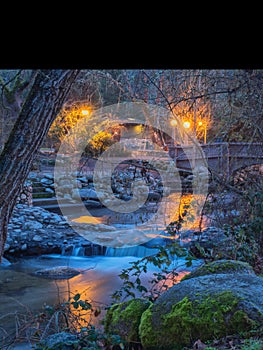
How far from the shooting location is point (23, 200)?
14625 millimetres

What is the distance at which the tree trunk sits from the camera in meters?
2.99

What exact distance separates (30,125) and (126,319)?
2.21 meters

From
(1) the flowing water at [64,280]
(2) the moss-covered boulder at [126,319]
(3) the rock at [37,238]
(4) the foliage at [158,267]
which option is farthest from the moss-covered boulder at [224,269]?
(3) the rock at [37,238]

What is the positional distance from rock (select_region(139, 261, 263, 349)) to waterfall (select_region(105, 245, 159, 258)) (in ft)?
22.2

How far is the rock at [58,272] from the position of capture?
28.1 ft

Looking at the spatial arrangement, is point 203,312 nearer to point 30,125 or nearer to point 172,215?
point 30,125

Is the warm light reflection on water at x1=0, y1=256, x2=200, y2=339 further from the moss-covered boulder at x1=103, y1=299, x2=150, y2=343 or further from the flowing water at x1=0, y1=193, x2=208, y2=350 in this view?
the moss-covered boulder at x1=103, y1=299, x2=150, y2=343

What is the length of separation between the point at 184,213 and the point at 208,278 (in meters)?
2.61

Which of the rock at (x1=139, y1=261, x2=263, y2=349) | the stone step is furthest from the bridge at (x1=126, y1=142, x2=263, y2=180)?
the stone step

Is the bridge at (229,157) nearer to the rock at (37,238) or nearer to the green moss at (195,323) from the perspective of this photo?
the green moss at (195,323)

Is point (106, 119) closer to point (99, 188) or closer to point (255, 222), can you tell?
point (255, 222)

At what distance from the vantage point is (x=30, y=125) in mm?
2994

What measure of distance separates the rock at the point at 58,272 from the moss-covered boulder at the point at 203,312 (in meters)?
5.19
